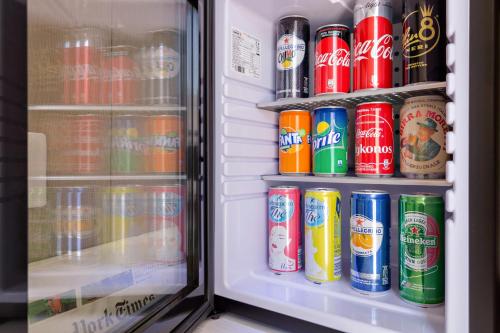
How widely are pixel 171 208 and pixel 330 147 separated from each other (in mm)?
508

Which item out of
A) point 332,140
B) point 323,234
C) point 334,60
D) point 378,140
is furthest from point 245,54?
point 323,234

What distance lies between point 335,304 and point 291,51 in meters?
0.78

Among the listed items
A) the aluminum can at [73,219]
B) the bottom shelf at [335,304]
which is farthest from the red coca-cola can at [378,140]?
the aluminum can at [73,219]

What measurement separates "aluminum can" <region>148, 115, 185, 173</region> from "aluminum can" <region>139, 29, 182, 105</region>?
54 mm

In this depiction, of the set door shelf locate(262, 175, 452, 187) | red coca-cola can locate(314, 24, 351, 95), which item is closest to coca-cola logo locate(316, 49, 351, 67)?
red coca-cola can locate(314, 24, 351, 95)

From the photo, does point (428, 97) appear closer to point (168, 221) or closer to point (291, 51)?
point (291, 51)

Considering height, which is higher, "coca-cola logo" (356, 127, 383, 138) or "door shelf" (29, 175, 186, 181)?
"coca-cola logo" (356, 127, 383, 138)

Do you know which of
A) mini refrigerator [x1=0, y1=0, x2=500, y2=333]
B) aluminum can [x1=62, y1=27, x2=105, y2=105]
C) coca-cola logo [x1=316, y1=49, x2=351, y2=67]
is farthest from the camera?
coca-cola logo [x1=316, y1=49, x2=351, y2=67]

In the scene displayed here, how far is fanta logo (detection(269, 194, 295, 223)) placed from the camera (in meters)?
1.14

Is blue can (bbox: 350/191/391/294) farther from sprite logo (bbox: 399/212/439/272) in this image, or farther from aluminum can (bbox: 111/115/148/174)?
aluminum can (bbox: 111/115/148/174)

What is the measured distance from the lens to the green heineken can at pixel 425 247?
0.86m

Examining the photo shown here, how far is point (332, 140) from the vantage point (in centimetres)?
105

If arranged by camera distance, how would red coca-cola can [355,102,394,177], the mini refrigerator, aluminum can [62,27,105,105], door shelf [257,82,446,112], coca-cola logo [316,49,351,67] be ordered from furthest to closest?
1. coca-cola logo [316,49,351,67]
2. red coca-cola can [355,102,394,177]
3. door shelf [257,82,446,112]
4. aluminum can [62,27,105,105]
5. the mini refrigerator

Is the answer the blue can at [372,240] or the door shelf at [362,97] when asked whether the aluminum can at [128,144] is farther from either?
the blue can at [372,240]
